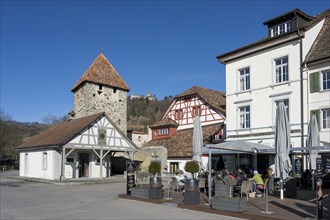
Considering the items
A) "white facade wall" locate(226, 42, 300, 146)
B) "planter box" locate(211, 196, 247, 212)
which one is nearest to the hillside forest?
"white facade wall" locate(226, 42, 300, 146)

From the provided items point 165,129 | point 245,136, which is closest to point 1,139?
point 165,129

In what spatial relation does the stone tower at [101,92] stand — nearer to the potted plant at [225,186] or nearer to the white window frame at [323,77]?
the white window frame at [323,77]

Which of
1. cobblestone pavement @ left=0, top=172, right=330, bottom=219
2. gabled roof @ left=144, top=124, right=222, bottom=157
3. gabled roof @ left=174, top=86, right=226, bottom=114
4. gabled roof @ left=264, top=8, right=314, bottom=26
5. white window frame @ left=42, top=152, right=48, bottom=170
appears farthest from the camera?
gabled roof @ left=174, top=86, right=226, bottom=114

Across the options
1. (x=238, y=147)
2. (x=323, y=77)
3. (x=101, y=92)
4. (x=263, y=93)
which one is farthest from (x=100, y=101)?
(x=238, y=147)

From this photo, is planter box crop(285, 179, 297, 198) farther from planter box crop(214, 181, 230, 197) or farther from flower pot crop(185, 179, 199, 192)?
flower pot crop(185, 179, 199, 192)

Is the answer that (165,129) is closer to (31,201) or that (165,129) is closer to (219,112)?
(219,112)

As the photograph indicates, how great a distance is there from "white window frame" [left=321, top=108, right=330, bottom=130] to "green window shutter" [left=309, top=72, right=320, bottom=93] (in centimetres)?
124

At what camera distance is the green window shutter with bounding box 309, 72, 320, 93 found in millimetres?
21578

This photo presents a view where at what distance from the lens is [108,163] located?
113ft

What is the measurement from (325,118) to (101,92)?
87.5 ft

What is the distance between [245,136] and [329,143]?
6.29 metres

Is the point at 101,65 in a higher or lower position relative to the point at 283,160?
higher

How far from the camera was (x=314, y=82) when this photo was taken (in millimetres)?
21719

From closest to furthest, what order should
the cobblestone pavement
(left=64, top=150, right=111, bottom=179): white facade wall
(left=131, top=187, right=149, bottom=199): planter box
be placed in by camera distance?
the cobblestone pavement, (left=131, top=187, right=149, bottom=199): planter box, (left=64, top=150, right=111, bottom=179): white facade wall
